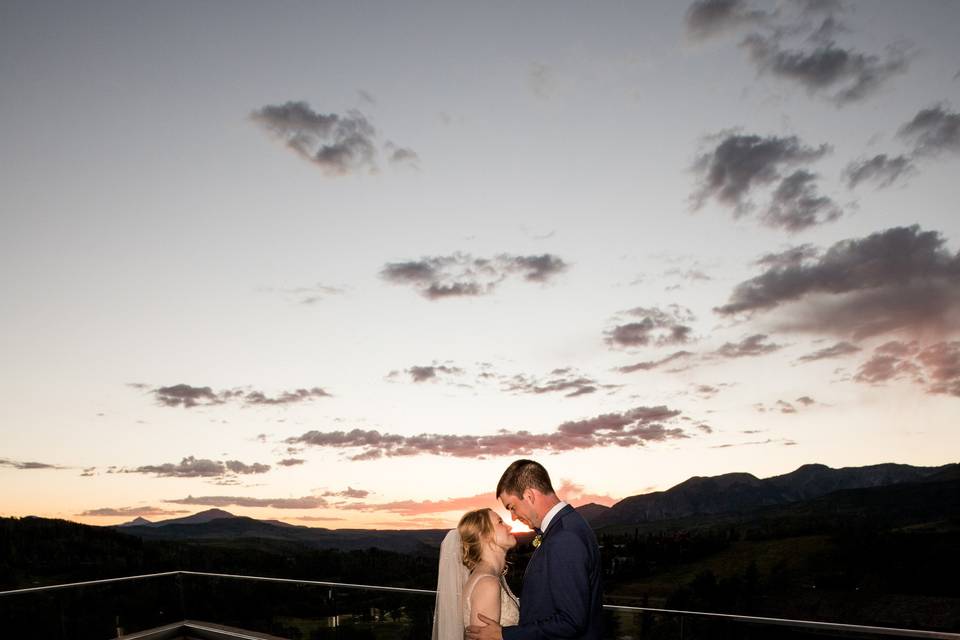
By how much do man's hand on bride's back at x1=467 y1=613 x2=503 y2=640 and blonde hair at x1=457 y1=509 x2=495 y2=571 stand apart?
271mm

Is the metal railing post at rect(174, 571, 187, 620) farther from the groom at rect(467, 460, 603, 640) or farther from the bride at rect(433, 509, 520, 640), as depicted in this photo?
the groom at rect(467, 460, 603, 640)

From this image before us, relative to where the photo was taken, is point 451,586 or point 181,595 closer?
point 451,586

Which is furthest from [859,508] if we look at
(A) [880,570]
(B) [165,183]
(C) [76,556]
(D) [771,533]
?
(B) [165,183]

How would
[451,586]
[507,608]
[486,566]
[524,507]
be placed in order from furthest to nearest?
[451,586]
[507,608]
[486,566]
[524,507]

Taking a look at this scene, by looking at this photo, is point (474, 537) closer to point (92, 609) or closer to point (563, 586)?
point (563, 586)

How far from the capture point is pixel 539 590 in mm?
2281

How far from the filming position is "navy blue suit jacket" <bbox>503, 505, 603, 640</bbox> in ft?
7.23

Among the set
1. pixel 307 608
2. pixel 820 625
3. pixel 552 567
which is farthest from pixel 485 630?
pixel 307 608

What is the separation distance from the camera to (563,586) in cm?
222

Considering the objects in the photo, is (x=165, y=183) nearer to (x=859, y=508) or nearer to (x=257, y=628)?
(x=257, y=628)

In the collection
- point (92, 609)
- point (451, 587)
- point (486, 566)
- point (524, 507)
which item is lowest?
point (92, 609)

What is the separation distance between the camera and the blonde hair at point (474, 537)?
2.81 m

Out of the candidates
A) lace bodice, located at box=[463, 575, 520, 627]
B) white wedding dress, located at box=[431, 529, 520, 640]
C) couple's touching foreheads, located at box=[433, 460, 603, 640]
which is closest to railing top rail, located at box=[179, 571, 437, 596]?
white wedding dress, located at box=[431, 529, 520, 640]

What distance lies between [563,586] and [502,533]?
65cm
